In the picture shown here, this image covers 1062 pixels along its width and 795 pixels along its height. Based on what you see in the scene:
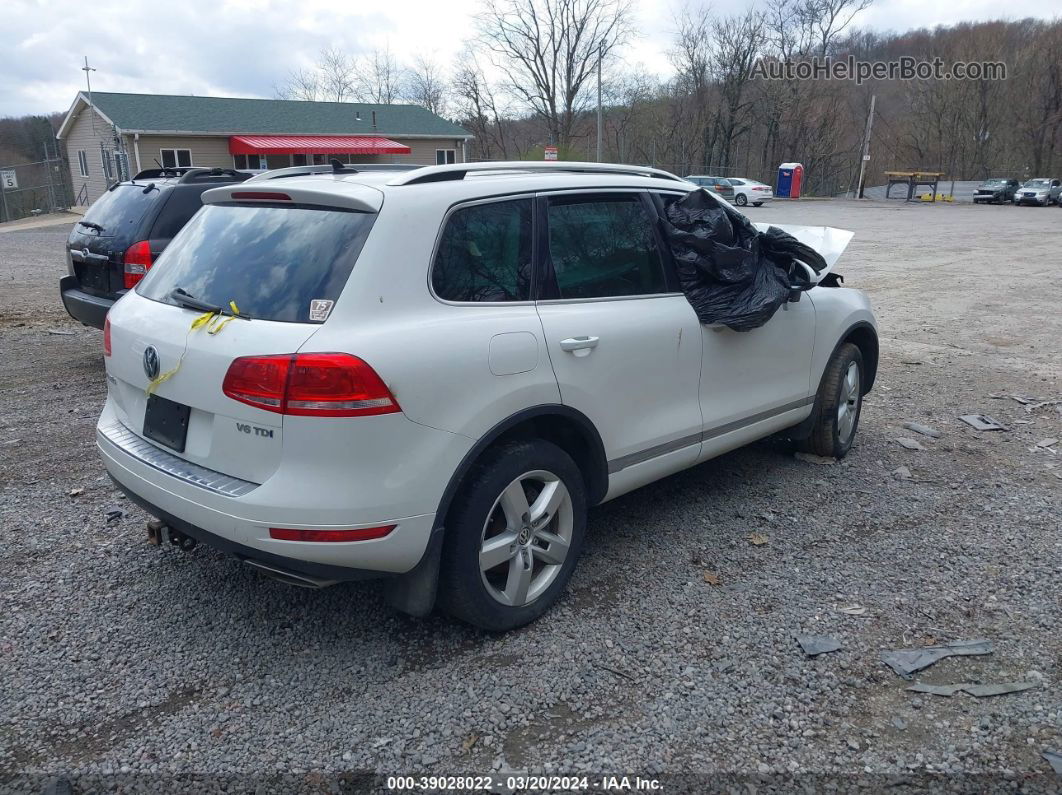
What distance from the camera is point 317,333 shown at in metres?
2.78

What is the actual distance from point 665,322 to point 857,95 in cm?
7090

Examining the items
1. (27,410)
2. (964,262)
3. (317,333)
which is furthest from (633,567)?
(964,262)

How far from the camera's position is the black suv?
22.8ft

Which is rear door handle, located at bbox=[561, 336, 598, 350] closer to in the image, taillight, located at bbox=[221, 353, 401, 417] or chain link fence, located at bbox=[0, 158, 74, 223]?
taillight, located at bbox=[221, 353, 401, 417]

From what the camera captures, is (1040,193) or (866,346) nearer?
(866,346)

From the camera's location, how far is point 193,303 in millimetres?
3203

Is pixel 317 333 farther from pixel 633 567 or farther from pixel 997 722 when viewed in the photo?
pixel 997 722

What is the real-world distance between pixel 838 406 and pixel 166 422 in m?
4.02

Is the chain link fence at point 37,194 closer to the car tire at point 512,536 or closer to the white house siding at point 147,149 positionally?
the white house siding at point 147,149

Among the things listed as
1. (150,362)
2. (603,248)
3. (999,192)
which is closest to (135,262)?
(150,362)

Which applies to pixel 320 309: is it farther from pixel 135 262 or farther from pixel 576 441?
pixel 135 262

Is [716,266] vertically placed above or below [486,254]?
below

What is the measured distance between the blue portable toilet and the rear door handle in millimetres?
51581

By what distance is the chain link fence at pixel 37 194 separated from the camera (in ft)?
118
